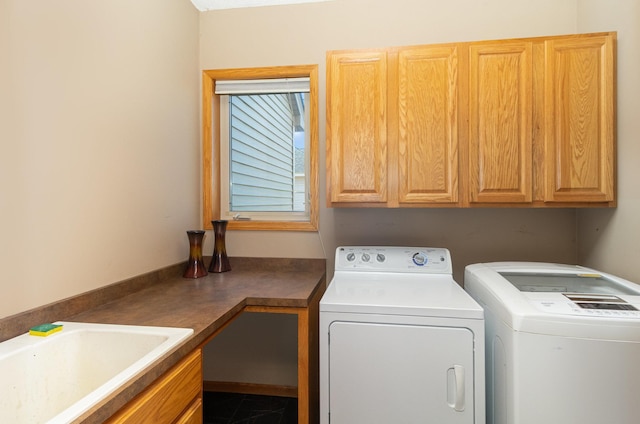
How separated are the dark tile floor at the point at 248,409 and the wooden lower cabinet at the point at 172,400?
0.99 m

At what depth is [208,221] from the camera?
2213 mm

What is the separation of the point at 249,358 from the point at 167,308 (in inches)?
42.3

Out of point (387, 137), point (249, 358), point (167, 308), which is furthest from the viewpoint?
point (249, 358)

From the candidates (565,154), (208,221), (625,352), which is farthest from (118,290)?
(565,154)

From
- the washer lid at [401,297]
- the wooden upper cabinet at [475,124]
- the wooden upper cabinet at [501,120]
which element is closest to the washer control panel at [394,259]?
the washer lid at [401,297]

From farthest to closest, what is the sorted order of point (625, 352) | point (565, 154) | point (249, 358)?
point (249, 358)
point (565, 154)
point (625, 352)

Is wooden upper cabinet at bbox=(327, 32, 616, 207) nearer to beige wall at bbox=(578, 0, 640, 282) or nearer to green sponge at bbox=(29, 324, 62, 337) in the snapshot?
beige wall at bbox=(578, 0, 640, 282)

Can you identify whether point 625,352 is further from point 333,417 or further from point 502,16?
point 502,16

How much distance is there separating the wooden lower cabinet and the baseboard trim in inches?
46.2

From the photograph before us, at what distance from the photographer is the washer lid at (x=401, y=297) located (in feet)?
4.10

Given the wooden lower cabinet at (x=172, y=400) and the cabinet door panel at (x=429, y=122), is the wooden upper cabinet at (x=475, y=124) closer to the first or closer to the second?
the cabinet door panel at (x=429, y=122)

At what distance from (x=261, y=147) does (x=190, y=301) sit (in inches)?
51.7

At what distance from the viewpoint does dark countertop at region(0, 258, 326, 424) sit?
0.87m

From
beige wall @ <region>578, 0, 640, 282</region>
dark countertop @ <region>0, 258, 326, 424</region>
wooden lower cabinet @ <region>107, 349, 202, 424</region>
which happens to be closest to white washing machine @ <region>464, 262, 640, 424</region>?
beige wall @ <region>578, 0, 640, 282</region>
